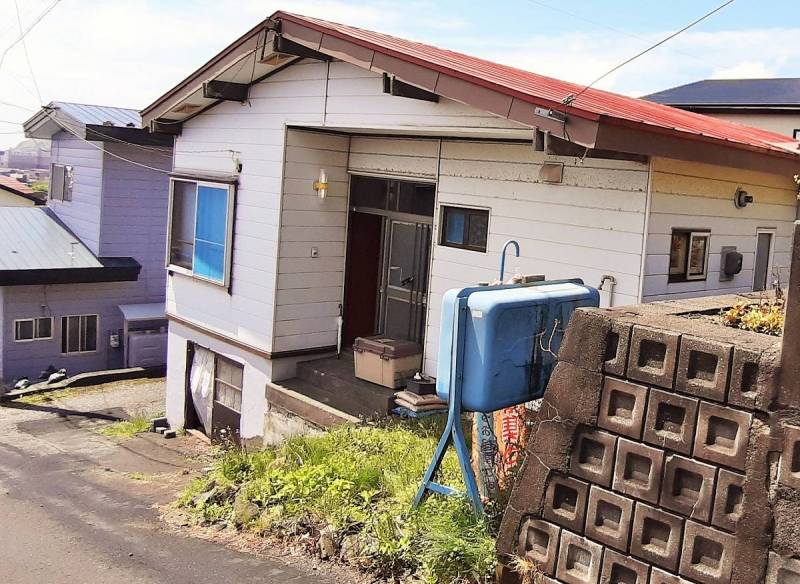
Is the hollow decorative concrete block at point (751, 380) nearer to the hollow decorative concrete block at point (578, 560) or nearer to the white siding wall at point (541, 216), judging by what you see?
the hollow decorative concrete block at point (578, 560)

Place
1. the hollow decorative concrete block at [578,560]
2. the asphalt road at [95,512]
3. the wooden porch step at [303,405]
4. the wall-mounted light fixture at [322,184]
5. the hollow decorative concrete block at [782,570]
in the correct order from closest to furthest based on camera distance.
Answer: the hollow decorative concrete block at [782,570]
the hollow decorative concrete block at [578,560]
the asphalt road at [95,512]
the wooden porch step at [303,405]
the wall-mounted light fixture at [322,184]

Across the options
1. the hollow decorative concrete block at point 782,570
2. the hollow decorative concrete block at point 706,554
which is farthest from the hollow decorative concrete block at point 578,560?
the hollow decorative concrete block at point 782,570

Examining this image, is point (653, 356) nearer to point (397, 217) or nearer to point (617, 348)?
point (617, 348)

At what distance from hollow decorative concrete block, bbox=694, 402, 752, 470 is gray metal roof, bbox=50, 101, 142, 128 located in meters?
16.6

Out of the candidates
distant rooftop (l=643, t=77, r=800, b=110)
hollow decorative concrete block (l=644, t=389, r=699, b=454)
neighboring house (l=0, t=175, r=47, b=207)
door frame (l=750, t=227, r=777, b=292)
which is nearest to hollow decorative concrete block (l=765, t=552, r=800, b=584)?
hollow decorative concrete block (l=644, t=389, r=699, b=454)

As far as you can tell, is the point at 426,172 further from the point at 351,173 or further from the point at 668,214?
the point at 668,214

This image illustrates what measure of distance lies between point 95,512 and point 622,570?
5686mm

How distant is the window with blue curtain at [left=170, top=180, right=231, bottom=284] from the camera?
1130cm

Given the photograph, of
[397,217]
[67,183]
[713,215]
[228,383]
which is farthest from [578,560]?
[67,183]

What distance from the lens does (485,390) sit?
4949 mm

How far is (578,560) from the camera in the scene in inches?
170

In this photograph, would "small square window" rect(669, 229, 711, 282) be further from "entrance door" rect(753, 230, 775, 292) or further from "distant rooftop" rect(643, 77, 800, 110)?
"distant rooftop" rect(643, 77, 800, 110)

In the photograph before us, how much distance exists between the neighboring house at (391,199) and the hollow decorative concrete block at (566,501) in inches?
114

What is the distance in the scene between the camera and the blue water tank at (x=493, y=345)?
195 inches
